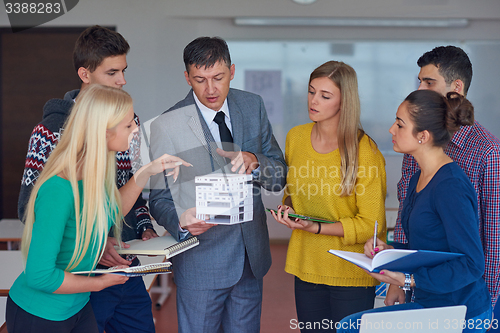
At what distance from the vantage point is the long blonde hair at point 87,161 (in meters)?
1.40

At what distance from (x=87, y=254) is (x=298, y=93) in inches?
173

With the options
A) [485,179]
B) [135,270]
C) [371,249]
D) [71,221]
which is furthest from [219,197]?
[485,179]

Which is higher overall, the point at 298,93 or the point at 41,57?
the point at 41,57

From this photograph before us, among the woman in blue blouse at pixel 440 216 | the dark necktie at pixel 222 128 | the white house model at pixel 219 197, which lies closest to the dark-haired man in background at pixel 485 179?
the woman in blue blouse at pixel 440 216

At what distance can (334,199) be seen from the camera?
1888 millimetres

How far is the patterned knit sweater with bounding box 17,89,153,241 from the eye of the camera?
5.25 ft

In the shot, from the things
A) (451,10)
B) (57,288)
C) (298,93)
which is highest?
(451,10)

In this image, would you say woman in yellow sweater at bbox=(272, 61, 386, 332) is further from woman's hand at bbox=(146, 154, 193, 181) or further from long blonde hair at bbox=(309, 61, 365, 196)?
woman's hand at bbox=(146, 154, 193, 181)

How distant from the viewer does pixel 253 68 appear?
18.0ft

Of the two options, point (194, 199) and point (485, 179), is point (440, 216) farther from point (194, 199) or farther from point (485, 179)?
point (194, 199)

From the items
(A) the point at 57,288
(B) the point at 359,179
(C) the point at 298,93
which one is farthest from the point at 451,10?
(A) the point at 57,288

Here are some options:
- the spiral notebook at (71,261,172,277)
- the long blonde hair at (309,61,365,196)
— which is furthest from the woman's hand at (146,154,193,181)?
the long blonde hair at (309,61,365,196)

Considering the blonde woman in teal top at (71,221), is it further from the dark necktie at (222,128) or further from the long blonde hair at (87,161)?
the dark necktie at (222,128)

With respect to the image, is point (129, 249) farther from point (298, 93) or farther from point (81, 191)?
point (298, 93)
